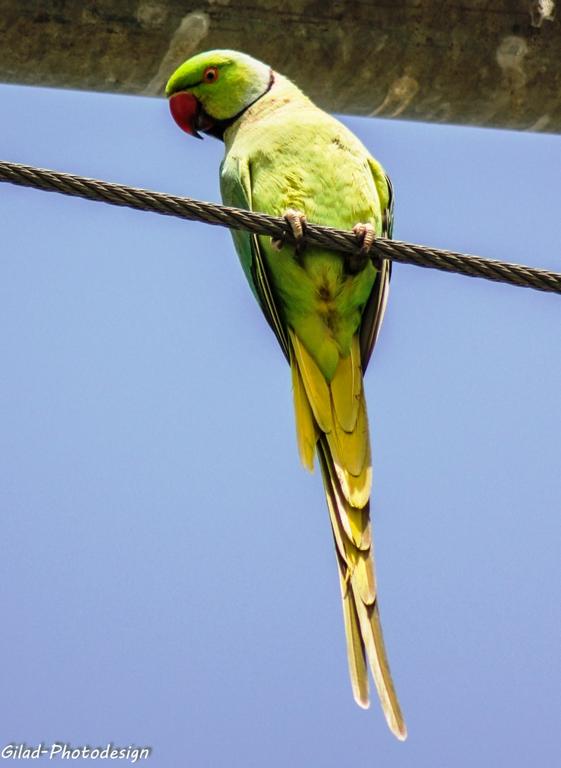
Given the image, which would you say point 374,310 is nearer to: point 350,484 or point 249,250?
point 249,250

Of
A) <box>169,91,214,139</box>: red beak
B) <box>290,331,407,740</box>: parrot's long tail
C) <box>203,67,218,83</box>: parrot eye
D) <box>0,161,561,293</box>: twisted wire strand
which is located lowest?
<box>290,331,407,740</box>: parrot's long tail

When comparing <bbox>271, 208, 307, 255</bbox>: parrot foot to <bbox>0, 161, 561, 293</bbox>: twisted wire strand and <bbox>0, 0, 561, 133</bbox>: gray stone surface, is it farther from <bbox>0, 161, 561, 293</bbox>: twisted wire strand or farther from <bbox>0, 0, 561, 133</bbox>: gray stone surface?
<bbox>0, 0, 561, 133</bbox>: gray stone surface

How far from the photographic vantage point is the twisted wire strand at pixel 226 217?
3.02 metres

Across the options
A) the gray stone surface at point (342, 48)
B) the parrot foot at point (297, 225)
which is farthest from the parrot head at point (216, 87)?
the parrot foot at point (297, 225)

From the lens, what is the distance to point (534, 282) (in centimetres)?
319

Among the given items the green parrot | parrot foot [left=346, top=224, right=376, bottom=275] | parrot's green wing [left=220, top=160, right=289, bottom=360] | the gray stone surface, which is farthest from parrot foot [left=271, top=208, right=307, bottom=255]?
the gray stone surface

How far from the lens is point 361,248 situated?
3.62 m

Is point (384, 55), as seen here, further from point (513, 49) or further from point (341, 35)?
point (513, 49)

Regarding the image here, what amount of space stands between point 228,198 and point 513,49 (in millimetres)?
1343

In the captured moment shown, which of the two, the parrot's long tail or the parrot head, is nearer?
the parrot's long tail

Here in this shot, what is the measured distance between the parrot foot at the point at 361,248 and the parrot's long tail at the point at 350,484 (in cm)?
34

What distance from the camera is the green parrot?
4.07 metres

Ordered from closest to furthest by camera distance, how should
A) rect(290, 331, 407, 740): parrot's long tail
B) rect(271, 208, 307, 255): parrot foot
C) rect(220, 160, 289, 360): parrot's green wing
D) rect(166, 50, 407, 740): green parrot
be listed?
rect(290, 331, 407, 740): parrot's long tail → rect(271, 208, 307, 255): parrot foot → rect(166, 50, 407, 740): green parrot → rect(220, 160, 289, 360): parrot's green wing

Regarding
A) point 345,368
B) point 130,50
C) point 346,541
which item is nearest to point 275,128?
point 130,50
